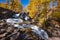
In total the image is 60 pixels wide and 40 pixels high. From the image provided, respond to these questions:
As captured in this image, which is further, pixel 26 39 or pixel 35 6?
pixel 35 6

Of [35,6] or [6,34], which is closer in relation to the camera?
[6,34]

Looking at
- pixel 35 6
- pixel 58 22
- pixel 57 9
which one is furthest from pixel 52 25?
pixel 35 6

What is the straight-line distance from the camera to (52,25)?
38.1 m

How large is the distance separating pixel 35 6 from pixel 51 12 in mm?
5137

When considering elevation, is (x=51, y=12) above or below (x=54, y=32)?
above

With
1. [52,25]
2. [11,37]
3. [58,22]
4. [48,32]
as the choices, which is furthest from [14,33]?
[58,22]

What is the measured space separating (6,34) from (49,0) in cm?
2109

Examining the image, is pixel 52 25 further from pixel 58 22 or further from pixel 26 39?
pixel 26 39

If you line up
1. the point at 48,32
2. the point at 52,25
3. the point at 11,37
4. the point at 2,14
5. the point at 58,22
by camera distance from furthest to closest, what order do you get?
the point at 2,14, the point at 58,22, the point at 52,25, the point at 48,32, the point at 11,37

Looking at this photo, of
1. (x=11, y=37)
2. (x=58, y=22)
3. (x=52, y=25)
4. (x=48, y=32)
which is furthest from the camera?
(x=58, y=22)

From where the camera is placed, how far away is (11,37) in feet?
80.9

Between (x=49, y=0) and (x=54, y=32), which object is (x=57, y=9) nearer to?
(x=49, y=0)

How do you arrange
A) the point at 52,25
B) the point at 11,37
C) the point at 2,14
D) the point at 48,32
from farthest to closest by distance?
the point at 2,14, the point at 52,25, the point at 48,32, the point at 11,37

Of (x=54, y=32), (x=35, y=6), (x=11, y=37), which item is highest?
(x=35, y=6)
